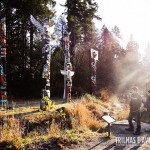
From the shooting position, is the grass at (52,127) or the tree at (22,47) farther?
the tree at (22,47)

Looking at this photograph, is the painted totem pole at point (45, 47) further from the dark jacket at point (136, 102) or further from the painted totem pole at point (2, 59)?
the dark jacket at point (136, 102)

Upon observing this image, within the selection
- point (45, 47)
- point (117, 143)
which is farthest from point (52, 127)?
point (45, 47)

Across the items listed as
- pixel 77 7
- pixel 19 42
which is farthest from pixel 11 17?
pixel 77 7

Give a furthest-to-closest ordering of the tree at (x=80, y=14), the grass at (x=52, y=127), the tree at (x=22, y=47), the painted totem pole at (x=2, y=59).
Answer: the tree at (x=80, y=14) < the tree at (x=22, y=47) < the painted totem pole at (x=2, y=59) < the grass at (x=52, y=127)

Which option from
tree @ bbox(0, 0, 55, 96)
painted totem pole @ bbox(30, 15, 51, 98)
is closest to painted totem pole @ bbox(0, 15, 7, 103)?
painted totem pole @ bbox(30, 15, 51, 98)

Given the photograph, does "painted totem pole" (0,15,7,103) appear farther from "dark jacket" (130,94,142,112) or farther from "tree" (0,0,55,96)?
"tree" (0,0,55,96)

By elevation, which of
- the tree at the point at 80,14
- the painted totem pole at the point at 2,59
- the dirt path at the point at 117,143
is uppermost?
the tree at the point at 80,14

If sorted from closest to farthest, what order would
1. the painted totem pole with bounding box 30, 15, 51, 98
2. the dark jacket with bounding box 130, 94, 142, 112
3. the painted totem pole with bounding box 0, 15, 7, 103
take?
the dark jacket with bounding box 130, 94, 142, 112
the painted totem pole with bounding box 30, 15, 51, 98
the painted totem pole with bounding box 0, 15, 7, 103

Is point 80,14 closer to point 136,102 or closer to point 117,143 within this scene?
point 136,102

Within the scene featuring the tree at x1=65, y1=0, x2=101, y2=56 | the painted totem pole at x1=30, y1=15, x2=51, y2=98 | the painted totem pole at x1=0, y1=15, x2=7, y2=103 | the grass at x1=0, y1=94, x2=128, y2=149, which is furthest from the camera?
the tree at x1=65, y1=0, x2=101, y2=56

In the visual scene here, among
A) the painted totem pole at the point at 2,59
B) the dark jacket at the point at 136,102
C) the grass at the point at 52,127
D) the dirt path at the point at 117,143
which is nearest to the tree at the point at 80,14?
the painted totem pole at the point at 2,59

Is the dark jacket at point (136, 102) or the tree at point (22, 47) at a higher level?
the tree at point (22, 47)

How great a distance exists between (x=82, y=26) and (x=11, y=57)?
8.23 m

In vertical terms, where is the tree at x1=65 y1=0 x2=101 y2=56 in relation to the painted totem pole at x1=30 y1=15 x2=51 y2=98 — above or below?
above
